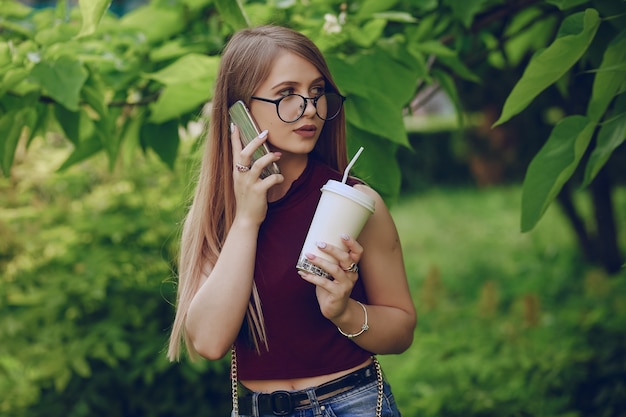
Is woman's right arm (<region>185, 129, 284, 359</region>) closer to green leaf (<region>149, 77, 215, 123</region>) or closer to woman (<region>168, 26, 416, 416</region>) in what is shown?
woman (<region>168, 26, 416, 416</region>)

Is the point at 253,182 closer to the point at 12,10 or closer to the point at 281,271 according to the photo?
the point at 281,271

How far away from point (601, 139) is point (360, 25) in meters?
0.88

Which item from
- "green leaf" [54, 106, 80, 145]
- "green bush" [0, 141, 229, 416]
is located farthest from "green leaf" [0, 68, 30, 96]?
"green bush" [0, 141, 229, 416]

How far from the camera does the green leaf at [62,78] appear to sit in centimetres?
223

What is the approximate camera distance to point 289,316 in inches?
72.0

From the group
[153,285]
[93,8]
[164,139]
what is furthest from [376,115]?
[153,285]

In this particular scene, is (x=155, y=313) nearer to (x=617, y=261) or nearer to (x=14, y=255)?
(x=14, y=255)

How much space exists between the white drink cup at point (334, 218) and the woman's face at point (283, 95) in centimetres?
20

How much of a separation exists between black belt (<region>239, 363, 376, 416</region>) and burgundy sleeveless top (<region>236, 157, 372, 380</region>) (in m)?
0.03

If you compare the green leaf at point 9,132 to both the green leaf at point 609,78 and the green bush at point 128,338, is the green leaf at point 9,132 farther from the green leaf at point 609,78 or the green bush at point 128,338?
the green leaf at point 609,78

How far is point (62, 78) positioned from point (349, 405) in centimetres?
115

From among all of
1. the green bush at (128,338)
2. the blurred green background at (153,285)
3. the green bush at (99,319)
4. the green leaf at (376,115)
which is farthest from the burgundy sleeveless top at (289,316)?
the green bush at (99,319)

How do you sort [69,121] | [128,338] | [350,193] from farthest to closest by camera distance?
[128,338] < [69,121] < [350,193]

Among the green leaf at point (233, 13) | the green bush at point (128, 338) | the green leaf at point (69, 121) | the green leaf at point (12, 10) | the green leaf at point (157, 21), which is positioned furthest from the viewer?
the green bush at point (128, 338)
